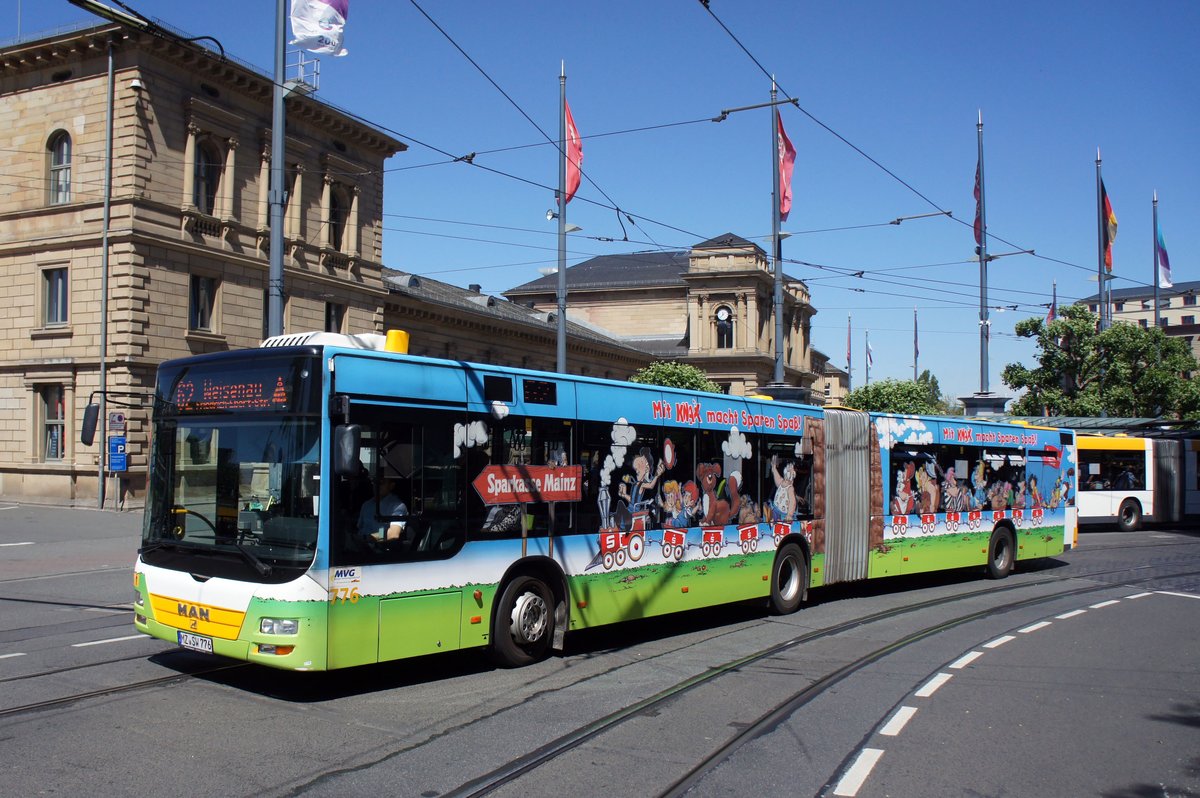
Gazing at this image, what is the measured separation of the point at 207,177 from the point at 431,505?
2600 centimetres

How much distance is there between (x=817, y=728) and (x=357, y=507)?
3752 mm

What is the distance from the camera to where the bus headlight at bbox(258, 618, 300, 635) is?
291 inches

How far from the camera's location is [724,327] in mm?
74875

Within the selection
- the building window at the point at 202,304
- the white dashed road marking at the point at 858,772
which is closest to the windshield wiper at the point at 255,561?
the white dashed road marking at the point at 858,772

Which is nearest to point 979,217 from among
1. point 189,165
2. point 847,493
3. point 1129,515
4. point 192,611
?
point 1129,515

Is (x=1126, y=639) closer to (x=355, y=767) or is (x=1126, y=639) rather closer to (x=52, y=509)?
(x=355, y=767)

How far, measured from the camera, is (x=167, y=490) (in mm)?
8406

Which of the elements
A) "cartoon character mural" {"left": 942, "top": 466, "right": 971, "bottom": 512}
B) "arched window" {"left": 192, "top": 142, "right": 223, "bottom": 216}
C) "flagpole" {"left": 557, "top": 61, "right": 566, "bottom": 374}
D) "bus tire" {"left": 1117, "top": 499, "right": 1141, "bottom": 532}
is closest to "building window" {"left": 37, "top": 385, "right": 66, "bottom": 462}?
"arched window" {"left": 192, "top": 142, "right": 223, "bottom": 216}

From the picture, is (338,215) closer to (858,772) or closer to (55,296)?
(55,296)

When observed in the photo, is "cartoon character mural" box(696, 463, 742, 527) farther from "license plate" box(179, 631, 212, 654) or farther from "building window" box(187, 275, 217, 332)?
"building window" box(187, 275, 217, 332)

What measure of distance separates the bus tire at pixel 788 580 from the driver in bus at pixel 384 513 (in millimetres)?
6190

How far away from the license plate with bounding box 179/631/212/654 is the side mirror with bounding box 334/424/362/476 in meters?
1.76

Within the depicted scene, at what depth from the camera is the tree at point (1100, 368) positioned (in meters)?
41.2

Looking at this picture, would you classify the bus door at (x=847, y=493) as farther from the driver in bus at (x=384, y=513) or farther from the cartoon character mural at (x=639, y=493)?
the driver in bus at (x=384, y=513)
